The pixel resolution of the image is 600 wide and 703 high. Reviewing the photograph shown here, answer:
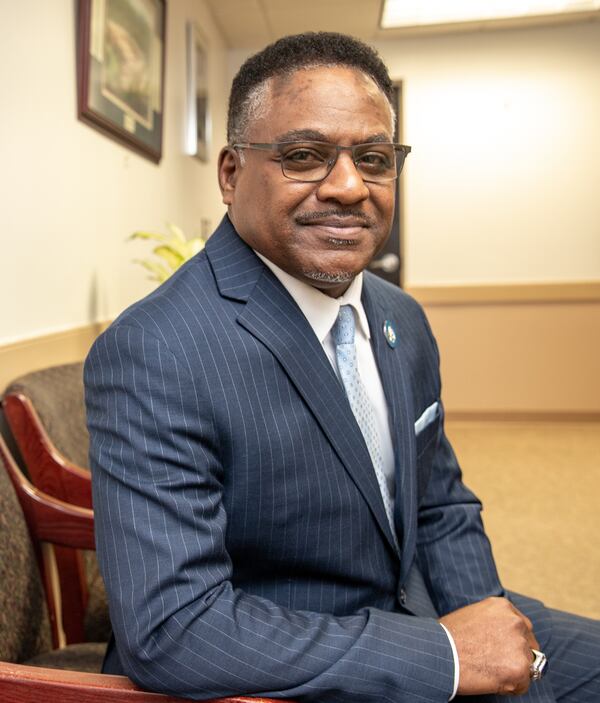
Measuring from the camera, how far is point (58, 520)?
1099 mm

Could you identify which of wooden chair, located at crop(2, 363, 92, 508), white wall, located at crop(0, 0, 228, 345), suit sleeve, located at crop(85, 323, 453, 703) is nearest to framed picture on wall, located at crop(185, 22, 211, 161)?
white wall, located at crop(0, 0, 228, 345)

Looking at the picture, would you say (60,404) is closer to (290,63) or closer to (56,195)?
(56,195)

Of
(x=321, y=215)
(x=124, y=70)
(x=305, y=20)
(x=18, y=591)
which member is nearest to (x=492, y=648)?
(x=321, y=215)

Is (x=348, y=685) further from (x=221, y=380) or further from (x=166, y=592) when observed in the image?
(x=221, y=380)

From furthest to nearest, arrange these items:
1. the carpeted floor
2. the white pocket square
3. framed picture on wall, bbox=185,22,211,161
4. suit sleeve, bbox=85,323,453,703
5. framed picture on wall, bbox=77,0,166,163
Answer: framed picture on wall, bbox=185,22,211,161 → the carpeted floor → framed picture on wall, bbox=77,0,166,163 → the white pocket square → suit sleeve, bbox=85,323,453,703

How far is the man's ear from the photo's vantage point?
2.89 ft

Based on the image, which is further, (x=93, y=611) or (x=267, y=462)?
(x=93, y=611)

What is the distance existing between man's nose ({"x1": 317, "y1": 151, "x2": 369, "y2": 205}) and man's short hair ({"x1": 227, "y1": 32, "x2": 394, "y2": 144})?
119mm

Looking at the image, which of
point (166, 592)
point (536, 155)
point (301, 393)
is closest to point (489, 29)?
point (536, 155)

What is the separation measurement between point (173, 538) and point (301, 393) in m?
0.22

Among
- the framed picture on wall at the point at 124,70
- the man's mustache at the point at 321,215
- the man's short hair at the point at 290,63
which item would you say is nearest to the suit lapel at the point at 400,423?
the man's mustache at the point at 321,215

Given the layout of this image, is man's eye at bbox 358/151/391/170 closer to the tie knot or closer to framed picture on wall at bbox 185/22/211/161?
the tie knot

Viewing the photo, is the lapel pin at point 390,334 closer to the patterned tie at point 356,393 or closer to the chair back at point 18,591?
the patterned tie at point 356,393

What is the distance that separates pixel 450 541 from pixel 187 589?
515 millimetres
